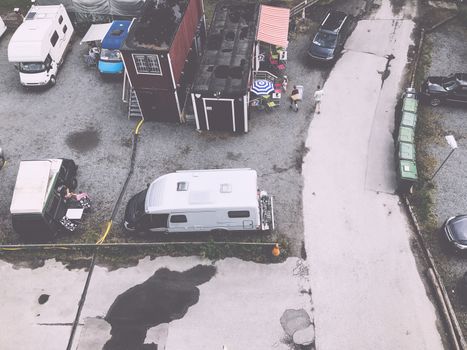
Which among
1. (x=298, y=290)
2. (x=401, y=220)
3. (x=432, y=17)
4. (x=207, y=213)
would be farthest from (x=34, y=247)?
(x=432, y=17)

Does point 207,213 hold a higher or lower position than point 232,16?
lower

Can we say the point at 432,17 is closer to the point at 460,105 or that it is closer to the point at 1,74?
the point at 460,105

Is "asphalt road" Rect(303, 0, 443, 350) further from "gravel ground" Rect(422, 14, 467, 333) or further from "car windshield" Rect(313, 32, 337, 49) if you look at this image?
"car windshield" Rect(313, 32, 337, 49)

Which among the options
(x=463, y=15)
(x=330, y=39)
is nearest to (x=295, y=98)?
(x=330, y=39)

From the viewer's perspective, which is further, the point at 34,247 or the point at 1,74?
the point at 1,74

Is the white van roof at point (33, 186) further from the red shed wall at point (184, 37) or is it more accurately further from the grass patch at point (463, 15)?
the grass patch at point (463, 15)

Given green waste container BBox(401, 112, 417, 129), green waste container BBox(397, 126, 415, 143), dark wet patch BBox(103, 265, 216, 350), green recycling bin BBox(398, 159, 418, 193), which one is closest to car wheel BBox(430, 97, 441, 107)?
green waste container BBox(401, 112, 417, 129)
